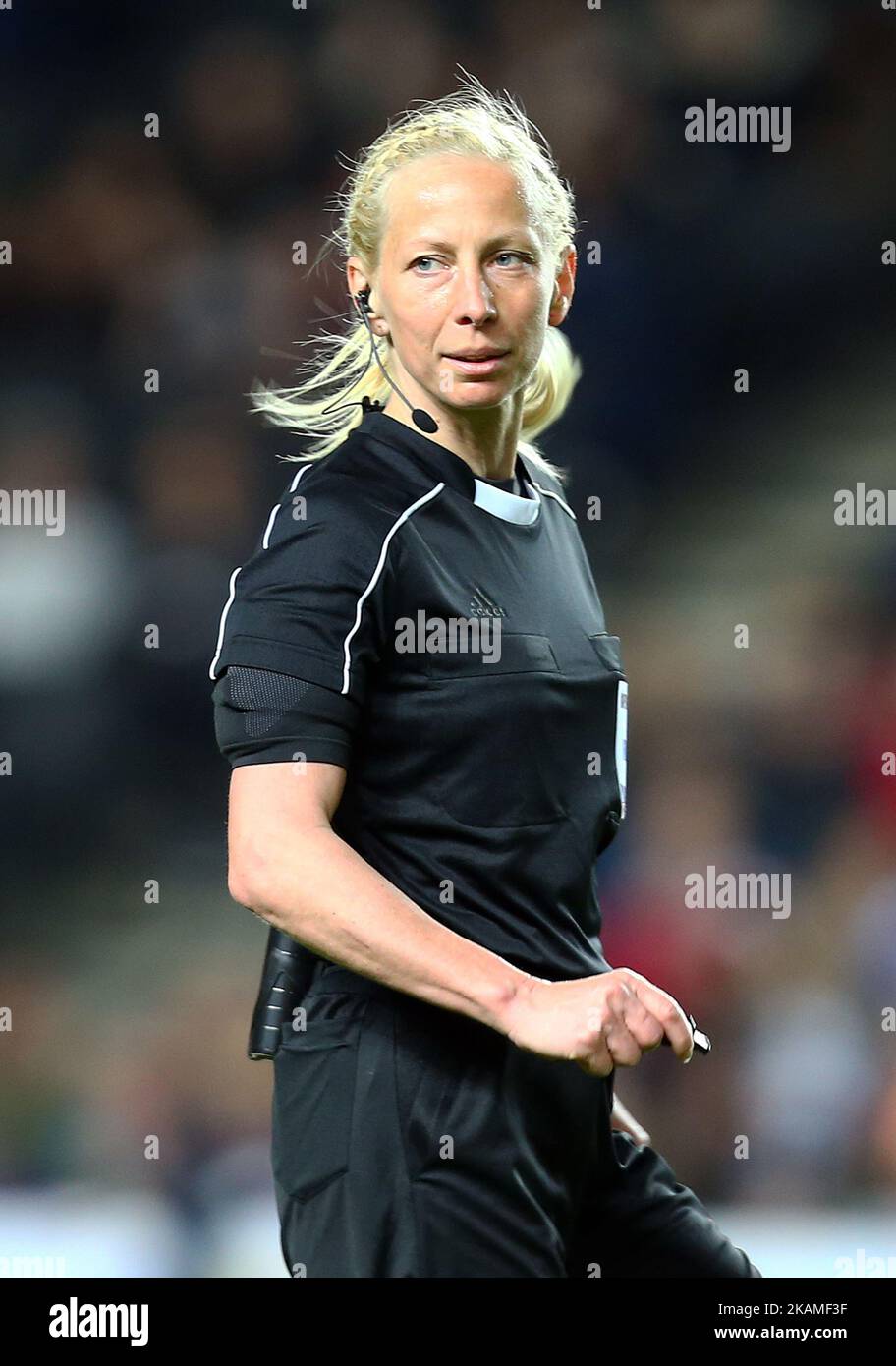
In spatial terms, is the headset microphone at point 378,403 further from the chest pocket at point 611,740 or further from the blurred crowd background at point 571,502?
the blurred crowd background at point 571,502

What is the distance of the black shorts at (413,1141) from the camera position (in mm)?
1472

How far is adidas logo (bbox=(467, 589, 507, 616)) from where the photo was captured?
154 centimetres

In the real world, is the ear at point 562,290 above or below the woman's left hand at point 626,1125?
above

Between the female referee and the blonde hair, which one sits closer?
the female referee

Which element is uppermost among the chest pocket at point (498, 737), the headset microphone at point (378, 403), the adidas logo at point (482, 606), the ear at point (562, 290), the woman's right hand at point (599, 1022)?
the ear at point (562, 290)

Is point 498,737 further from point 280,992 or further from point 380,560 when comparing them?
point 280,992

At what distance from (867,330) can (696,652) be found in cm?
85

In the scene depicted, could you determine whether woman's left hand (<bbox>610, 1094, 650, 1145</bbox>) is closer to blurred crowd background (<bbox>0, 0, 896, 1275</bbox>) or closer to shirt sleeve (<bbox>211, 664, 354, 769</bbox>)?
shirt sleeve (<bbox>211, 664, 354, 769</bbox>)

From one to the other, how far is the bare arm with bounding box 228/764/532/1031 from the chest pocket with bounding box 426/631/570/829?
0.48 feet

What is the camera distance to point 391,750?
150 cm

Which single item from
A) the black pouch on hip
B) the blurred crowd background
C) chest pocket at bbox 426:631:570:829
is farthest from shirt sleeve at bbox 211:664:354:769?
the blurred crowd background

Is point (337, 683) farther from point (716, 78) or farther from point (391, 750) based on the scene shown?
point (716, 78)

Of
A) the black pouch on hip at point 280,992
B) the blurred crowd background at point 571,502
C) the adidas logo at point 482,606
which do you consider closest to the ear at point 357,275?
the adidas logo at point 482,606

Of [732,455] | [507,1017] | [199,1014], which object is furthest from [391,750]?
[732,455]
